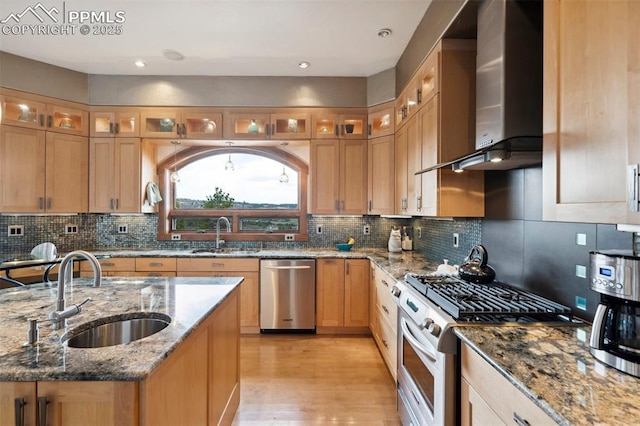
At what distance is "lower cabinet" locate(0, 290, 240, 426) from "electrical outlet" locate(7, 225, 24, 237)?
11.6ft

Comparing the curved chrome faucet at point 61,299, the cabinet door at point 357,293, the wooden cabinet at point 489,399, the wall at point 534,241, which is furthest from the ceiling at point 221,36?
the wooden cabinet at point 489,399

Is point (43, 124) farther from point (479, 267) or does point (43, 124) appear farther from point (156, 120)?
point (479, 267)

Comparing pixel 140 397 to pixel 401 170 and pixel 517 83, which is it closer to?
pixel 517 83

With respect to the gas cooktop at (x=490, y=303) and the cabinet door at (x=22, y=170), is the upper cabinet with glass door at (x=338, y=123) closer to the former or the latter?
the gas cooktop at (x=490, y=303)

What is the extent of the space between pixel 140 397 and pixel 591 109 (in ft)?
5.56

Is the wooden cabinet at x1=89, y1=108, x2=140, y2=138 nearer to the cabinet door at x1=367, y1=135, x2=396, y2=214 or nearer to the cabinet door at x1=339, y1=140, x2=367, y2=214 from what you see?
the cabinet door at x1=339, y1=140, x2=367, y2=214

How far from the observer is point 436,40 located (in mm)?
2166

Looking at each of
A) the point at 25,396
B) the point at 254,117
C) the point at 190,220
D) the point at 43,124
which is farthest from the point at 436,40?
the point at 43,124

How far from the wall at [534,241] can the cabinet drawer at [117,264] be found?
361 centimetres

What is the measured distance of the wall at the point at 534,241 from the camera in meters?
1.33

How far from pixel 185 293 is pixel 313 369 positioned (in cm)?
149

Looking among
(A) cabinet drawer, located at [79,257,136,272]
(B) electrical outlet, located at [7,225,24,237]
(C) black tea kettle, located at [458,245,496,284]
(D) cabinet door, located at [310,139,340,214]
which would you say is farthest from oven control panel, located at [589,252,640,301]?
(B) electrical outlet, located at [7,225,24,237]

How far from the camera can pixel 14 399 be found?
0.92 metres

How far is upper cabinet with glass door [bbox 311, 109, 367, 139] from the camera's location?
3.68 meters
